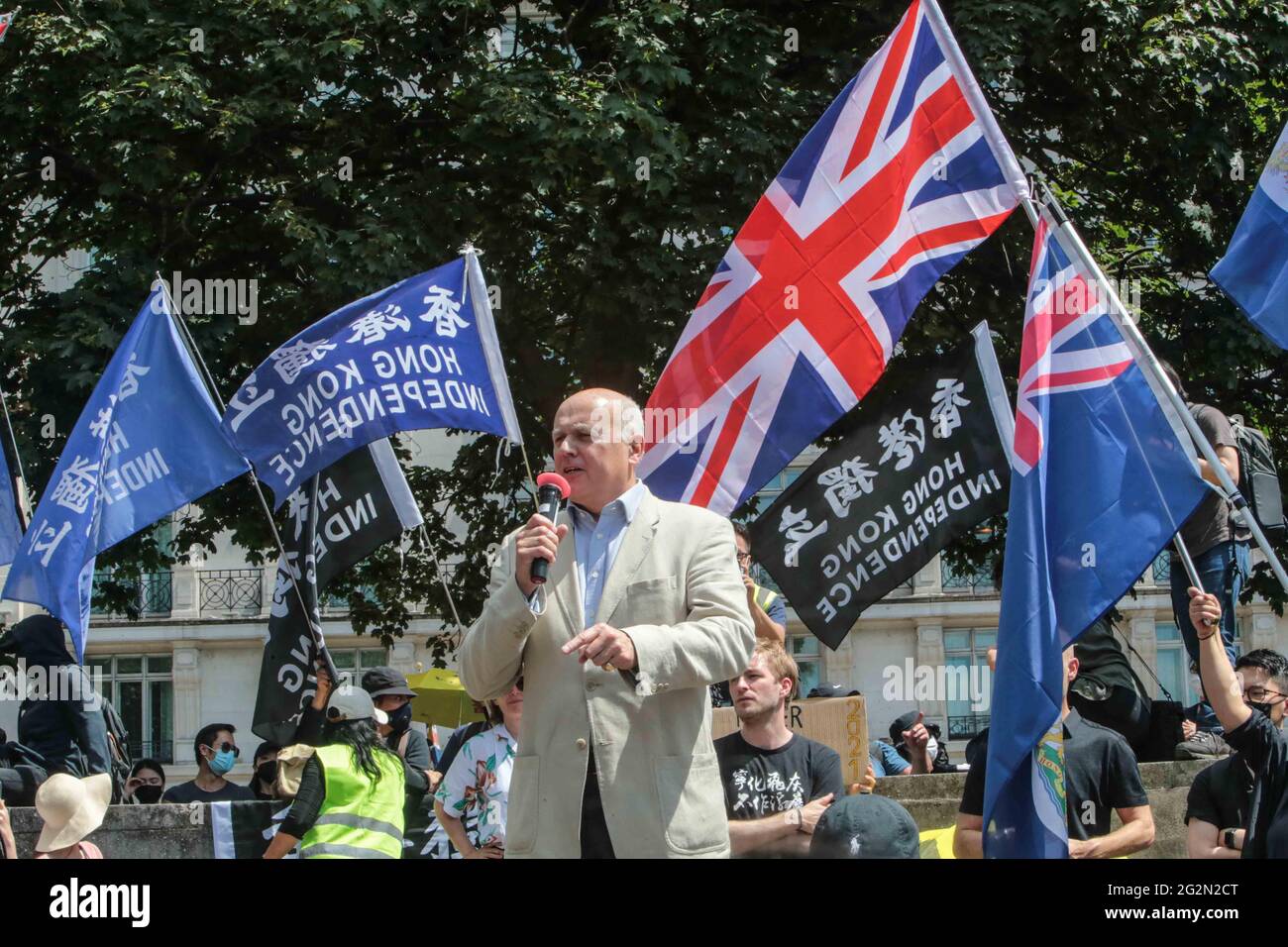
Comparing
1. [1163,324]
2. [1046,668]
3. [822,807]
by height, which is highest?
[1163,324]

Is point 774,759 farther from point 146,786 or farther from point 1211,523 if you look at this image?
point 146,786

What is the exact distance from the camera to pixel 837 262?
892 centimetres

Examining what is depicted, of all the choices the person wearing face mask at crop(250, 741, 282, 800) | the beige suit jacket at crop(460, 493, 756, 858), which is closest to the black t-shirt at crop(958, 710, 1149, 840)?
the beige suit jacket at crop(460, 493, 756, 858)

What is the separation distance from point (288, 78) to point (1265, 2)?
789 centimetres

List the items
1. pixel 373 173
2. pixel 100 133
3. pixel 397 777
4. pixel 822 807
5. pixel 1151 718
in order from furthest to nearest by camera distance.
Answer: pixel 373 173 < pixel 100 133 < pixel 1151 718 < pixel 397 777 < pixel 822 807

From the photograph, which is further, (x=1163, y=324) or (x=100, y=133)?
(x=1163, y=324)

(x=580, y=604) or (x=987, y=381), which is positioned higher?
(x=987, y=381)

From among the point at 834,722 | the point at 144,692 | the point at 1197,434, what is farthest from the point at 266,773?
the point at 144,692

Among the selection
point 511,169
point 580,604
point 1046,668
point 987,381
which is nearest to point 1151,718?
point 987,381

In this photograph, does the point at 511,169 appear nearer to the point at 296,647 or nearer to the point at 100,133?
the point at 100,133

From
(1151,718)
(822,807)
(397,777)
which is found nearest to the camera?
(822,807)

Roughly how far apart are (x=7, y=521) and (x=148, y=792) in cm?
217

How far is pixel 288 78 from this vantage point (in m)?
15.6

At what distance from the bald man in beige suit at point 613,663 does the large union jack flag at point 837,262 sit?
364 cm
